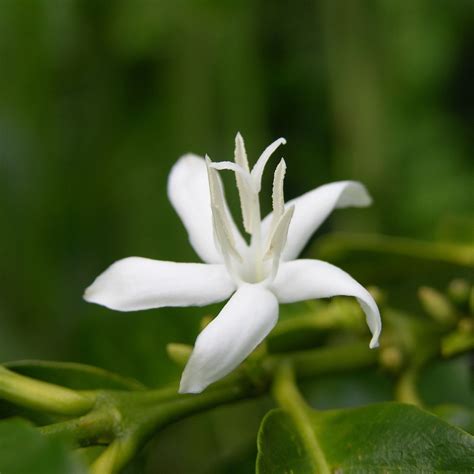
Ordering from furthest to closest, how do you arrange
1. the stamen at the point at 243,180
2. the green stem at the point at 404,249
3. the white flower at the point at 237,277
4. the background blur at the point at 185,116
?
the background blur at the point at 185,116, the green stem at the point at 404,249, the stamen at the point at 243,180, the white flower at the point at 237,277

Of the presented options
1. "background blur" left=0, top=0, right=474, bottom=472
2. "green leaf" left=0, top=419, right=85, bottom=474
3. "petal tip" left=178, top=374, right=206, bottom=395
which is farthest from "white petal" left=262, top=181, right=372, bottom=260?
"background blur" left=0, top=0, right=474, bottom=472

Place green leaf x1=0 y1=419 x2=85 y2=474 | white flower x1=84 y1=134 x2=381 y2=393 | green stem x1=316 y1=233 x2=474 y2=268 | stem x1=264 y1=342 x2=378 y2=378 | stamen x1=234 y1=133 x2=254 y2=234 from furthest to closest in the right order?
green stem x1=316 y1=233 x2=474 y2=268 → stem x1=264 y1=342 x2=378 y2=378 → stamen x1=234 y1=133 x2=254 y2=234 → white flower x1=84 y1=134 x2=381 y2=393 → green leaf x1=0 y1=419 x2=85 y2=474

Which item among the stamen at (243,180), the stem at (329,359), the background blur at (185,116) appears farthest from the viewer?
the background blur at (185,116)

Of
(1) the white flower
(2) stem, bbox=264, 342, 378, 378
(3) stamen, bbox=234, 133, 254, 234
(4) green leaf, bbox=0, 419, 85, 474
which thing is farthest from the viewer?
(2) stem, bbox=264, 342, 378, 378

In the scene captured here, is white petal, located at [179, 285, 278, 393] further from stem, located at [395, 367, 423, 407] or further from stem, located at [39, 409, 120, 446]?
stem, located at [395, 367, 423, 407]

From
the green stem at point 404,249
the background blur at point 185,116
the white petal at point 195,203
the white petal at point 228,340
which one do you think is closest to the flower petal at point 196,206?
the white petal at point 195,203

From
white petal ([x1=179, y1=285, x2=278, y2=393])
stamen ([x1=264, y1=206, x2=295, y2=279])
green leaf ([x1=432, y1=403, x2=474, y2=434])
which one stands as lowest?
green leaf ([x1=432, y1=403, x2=474, y2=434])

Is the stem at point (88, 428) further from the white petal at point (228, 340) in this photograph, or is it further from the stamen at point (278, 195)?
the stamen at point (278, 195)
